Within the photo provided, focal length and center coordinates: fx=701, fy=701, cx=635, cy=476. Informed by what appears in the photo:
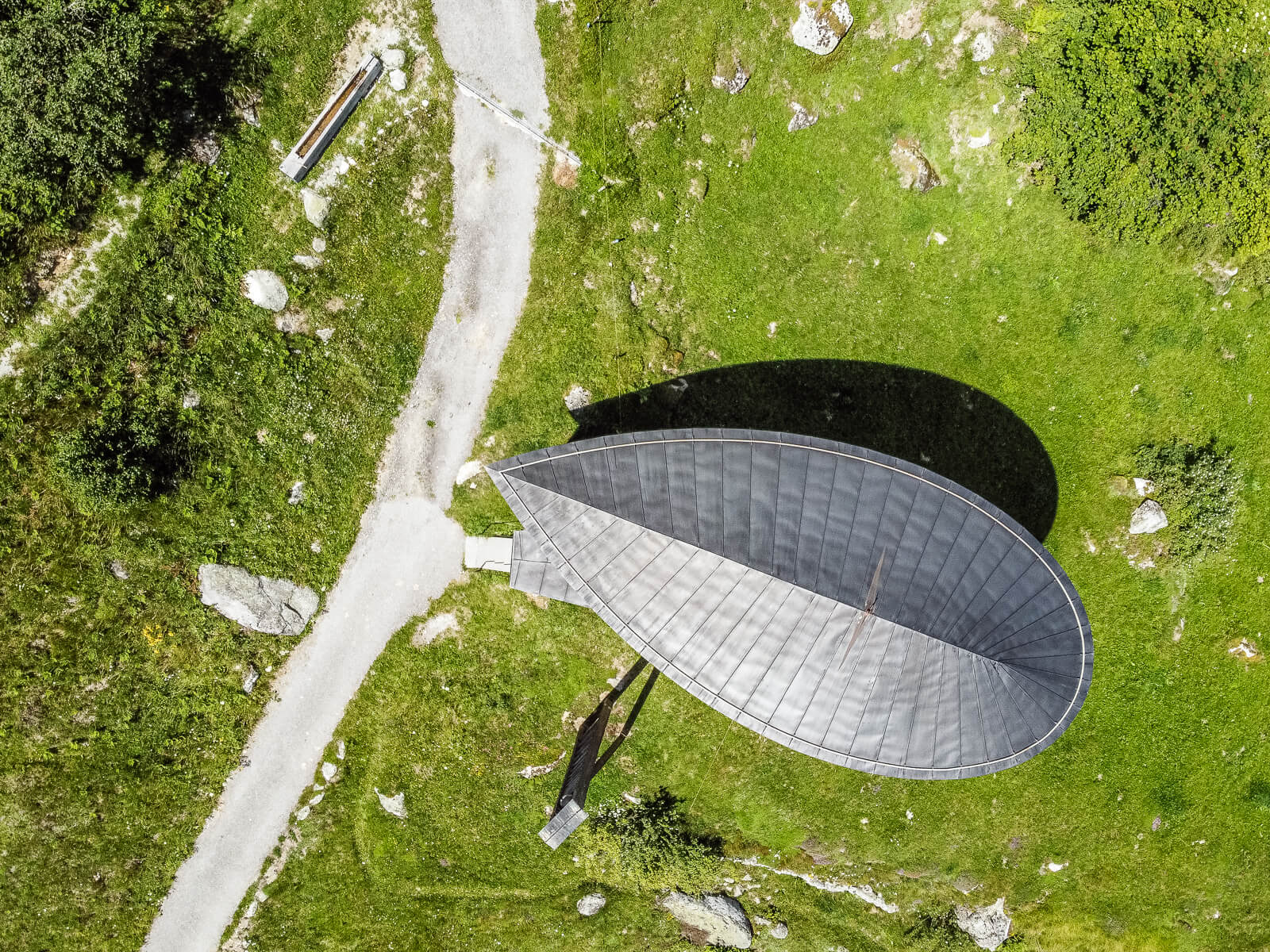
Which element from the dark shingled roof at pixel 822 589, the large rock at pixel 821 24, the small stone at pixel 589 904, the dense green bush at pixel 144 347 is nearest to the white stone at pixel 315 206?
the dense green bush at pixel 144 347

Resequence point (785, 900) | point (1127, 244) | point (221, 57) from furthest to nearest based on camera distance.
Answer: point (785, 900) < point (1127, 244) < point (221, 57)

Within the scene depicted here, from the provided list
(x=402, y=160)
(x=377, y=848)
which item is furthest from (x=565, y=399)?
(x=377, y=848)

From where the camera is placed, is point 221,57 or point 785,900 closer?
point 221,57

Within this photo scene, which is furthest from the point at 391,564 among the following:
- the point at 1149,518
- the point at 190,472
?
the point at 1149,518

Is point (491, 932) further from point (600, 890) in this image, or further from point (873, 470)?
point (873, 470)

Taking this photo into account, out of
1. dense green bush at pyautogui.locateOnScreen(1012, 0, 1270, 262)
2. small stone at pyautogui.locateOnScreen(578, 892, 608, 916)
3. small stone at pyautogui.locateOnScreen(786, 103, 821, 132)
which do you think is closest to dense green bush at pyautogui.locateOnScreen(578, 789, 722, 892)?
small stone at pyautogui.locateOnScreen(578, 892, 608, 916)
